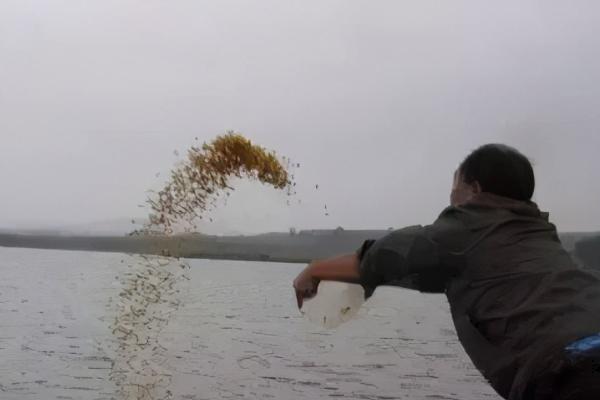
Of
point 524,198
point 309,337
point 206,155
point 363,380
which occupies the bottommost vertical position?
point 363,380

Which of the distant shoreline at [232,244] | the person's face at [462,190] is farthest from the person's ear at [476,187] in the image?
the distant shoreline at [232,244]

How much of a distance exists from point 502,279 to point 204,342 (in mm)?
952

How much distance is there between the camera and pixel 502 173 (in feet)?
3.61

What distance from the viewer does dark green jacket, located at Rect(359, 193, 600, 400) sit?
896mm

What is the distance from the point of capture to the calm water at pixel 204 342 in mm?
1594

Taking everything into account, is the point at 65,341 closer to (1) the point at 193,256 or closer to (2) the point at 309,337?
(1) the point at 193,256

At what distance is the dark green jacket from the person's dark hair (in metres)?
0.03

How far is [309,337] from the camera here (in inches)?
64.2

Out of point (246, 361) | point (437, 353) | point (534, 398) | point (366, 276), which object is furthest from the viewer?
point (246, 361)

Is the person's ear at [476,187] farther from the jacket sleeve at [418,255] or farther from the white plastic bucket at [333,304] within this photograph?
the white plastic bucket at [333,304]

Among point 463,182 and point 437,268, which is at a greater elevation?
point 463,182

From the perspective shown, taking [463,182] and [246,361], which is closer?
[463,182]

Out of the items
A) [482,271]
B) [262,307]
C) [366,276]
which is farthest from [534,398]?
[262,307]

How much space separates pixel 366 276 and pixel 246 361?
2.55 ft
